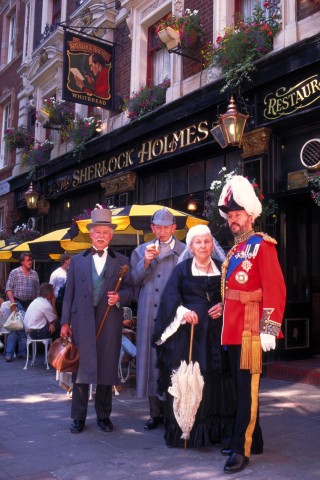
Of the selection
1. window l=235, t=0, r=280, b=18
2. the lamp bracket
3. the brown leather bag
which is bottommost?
the brown leather bag

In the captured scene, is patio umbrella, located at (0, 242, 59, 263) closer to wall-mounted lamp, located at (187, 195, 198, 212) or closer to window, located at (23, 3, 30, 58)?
wall-mounted lamp, located at (187, 195, 198, 212)

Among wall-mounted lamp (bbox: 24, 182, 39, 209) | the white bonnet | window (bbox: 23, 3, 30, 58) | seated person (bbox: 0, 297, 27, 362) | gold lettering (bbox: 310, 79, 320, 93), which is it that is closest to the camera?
the white bonnet

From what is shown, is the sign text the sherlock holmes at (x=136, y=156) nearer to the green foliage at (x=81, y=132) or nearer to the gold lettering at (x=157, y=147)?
the gold lettering at (x=157, y=147)

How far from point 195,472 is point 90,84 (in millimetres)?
10003

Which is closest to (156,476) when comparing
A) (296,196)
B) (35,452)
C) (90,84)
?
(35,452)

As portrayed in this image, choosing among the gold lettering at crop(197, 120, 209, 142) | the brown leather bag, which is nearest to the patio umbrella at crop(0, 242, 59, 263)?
the gold lettering at crop(197, 120, 209, 142)

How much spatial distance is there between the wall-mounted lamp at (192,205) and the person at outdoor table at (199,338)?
19.1ft

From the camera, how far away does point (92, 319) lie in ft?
15.7

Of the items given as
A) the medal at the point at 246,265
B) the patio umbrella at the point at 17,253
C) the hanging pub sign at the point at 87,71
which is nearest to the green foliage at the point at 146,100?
the hanging pub sign at the point at 87,71

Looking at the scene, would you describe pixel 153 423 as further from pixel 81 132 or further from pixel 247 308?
pixel 81 132

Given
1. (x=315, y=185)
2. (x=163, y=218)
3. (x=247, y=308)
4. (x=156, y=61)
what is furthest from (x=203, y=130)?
(x=247, y=308)

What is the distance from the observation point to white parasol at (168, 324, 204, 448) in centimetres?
397

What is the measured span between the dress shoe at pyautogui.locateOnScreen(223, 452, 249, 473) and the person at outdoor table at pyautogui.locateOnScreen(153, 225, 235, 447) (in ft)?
1.43

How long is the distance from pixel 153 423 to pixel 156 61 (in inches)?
373
